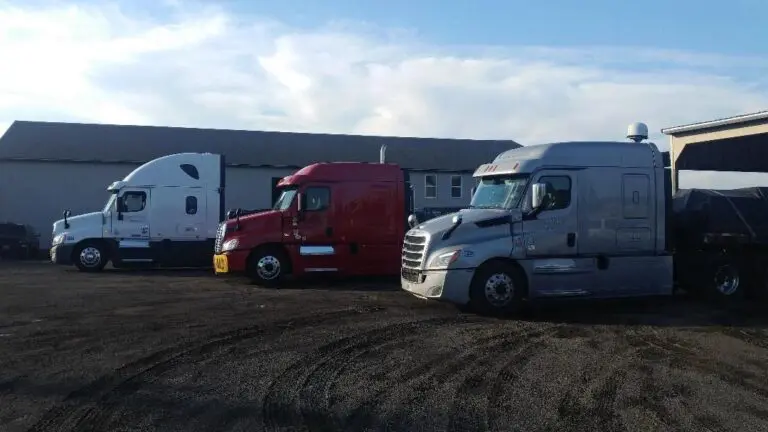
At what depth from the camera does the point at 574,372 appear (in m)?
8.31

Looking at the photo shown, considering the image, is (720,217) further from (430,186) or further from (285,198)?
(430,186)

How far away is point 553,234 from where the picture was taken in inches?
504

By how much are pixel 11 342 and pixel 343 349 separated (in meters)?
4.39

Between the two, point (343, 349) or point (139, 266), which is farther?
point (139, 266)

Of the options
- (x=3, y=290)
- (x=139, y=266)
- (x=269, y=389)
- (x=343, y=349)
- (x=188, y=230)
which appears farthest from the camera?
(x=139, y=266)

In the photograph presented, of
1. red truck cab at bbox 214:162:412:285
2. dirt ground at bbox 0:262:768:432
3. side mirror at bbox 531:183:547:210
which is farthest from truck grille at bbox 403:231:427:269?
red truck cab at bbox 214:162:412:285

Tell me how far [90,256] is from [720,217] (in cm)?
1697

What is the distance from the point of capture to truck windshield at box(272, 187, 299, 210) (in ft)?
59.4

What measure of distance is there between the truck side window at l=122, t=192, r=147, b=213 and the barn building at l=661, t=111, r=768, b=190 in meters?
14.6

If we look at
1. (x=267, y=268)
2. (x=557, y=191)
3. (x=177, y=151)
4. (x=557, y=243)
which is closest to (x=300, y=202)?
(x=267, y=268)

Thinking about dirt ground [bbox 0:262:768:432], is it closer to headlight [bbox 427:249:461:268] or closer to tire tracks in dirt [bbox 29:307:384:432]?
tire tracks in dirt [bbox 29:307:384:432]

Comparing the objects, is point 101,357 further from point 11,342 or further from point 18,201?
point 18,201

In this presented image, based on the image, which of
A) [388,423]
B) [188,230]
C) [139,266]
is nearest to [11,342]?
[388,423]

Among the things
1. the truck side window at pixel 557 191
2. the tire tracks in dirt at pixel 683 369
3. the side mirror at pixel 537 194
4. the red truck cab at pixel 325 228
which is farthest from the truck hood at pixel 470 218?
the red truck cab at pixel 325 228
